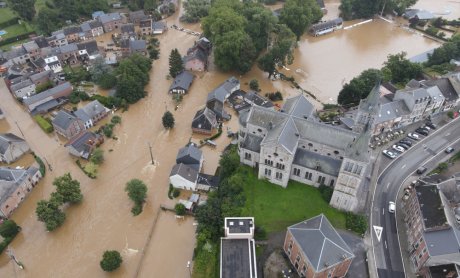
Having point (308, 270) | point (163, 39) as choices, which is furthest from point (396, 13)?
point (308, 270)

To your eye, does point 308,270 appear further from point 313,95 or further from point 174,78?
point 174,78

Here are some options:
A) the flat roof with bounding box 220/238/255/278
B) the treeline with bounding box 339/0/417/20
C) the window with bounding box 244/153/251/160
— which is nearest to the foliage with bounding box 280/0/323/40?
the treeline with bounding box 339/0/417/20

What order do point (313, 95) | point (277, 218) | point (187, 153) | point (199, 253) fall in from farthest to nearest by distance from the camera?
point (313, 95)
point (187, 153)
point (277, 218)
point (199, 253)

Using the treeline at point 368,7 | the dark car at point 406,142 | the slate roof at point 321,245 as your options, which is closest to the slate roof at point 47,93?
the slate roof at point 321,245

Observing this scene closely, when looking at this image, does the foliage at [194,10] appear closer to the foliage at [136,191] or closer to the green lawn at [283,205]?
the foliage at [136,191]

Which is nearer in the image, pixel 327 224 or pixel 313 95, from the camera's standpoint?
pixel 327 224

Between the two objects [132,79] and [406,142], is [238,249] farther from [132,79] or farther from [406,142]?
[132,79]

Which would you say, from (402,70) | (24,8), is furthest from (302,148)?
(24,8)
